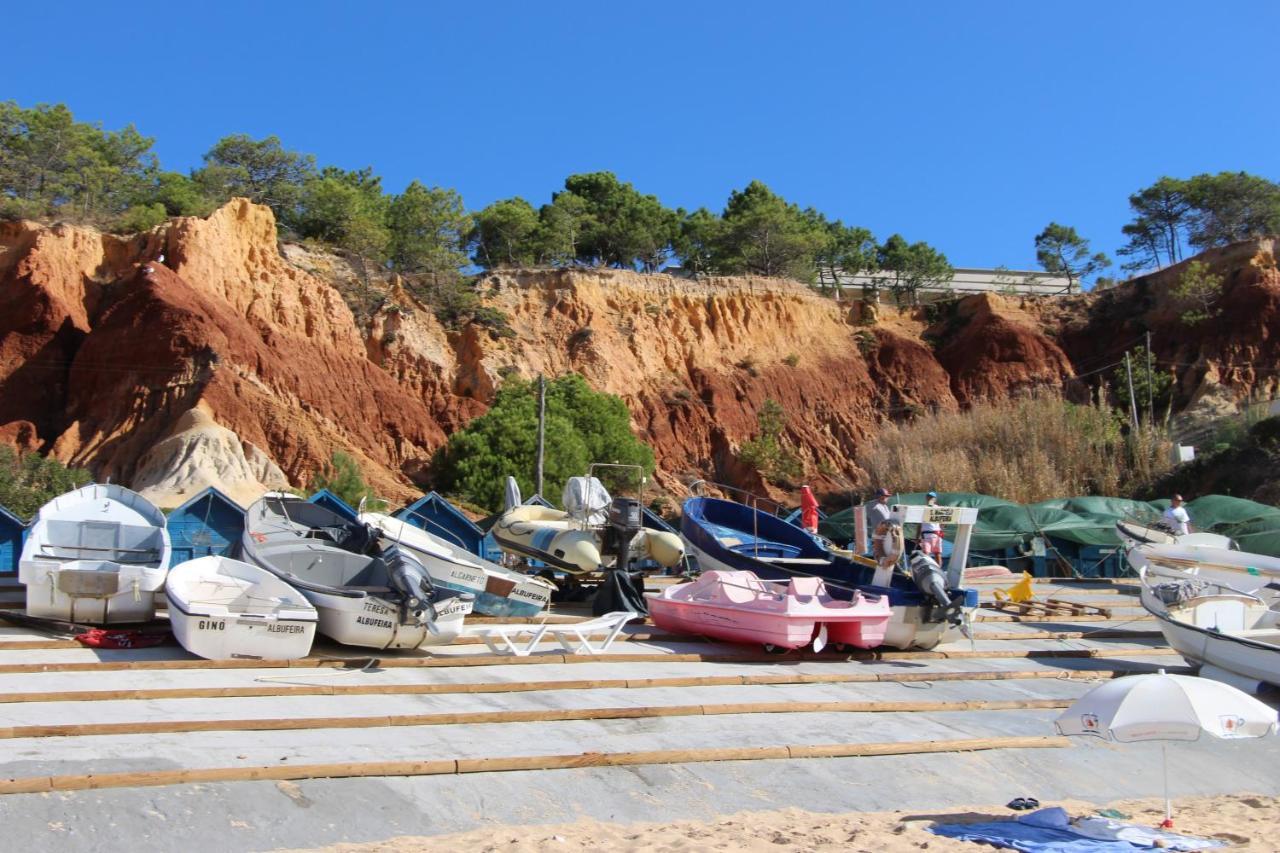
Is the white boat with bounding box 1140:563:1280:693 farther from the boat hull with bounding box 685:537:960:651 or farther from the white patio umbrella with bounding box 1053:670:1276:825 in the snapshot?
the white patio umbrella with bounding box 1053:670:1276:825

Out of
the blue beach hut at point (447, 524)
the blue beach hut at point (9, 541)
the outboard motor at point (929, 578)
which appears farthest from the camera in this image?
the blue beach hut at point (447, 524)

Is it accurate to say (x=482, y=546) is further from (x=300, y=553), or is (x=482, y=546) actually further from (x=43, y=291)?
(x=43, y=291)

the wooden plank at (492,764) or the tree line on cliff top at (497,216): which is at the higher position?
the tree line on cliff top at (497,216)

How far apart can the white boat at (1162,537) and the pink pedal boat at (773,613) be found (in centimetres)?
1079

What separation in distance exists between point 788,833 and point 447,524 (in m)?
14.8

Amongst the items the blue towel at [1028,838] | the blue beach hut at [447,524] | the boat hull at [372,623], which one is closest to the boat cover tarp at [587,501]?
the blue beach hut at [447,524]

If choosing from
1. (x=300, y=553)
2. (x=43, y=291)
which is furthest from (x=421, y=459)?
(x=300, y=553)

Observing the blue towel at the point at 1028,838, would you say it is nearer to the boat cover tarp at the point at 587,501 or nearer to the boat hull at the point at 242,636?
the boat hull at the point at 242,636

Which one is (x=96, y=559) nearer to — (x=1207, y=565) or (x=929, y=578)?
(x=929, y=578)

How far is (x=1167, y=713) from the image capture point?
881 centimetres

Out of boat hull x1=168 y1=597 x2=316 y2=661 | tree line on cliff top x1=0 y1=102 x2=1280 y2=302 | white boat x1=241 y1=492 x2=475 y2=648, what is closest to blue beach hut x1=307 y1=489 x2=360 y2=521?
white boat x1=241 y1=492 x2=475 y2=648

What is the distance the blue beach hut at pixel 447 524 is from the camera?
22.4 metres

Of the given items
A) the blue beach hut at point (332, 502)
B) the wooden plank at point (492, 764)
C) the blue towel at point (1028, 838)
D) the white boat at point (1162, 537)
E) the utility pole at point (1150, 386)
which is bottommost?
the blue towel at point (1028, 838)

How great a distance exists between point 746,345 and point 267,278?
2576 cm
